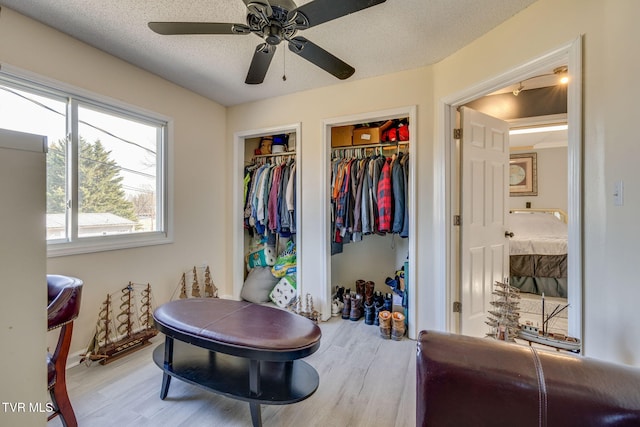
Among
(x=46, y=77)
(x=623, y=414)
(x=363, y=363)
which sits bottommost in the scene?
(x=363, y=363)

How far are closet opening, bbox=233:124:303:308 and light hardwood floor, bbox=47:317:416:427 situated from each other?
122 cm

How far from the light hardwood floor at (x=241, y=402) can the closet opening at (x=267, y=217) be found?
4.00 ft

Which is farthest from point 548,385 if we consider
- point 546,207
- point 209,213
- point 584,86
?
point 546,207

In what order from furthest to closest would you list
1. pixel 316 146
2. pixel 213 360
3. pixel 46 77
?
pixel 316 146 < pixel 46 77 < pixel 213 360

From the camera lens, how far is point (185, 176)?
9.49 feet

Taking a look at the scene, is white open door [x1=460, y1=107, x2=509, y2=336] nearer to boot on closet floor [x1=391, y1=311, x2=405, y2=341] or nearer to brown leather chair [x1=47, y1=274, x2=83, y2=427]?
boot on closet floor [x1=391, y1=311, x2=405, y2=341]

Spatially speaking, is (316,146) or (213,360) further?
(316,146)

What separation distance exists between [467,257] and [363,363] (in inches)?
48.7

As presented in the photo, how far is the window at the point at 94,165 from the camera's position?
6.18 feet

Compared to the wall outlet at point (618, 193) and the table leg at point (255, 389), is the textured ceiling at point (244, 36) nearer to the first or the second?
the wall outlet at point (618, 193)

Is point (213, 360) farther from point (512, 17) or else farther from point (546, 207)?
point (546, 207)

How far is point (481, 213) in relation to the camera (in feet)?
7.97

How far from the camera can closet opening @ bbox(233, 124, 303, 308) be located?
3.09m

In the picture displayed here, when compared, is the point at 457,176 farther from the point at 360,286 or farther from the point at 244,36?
the point at 244,36
